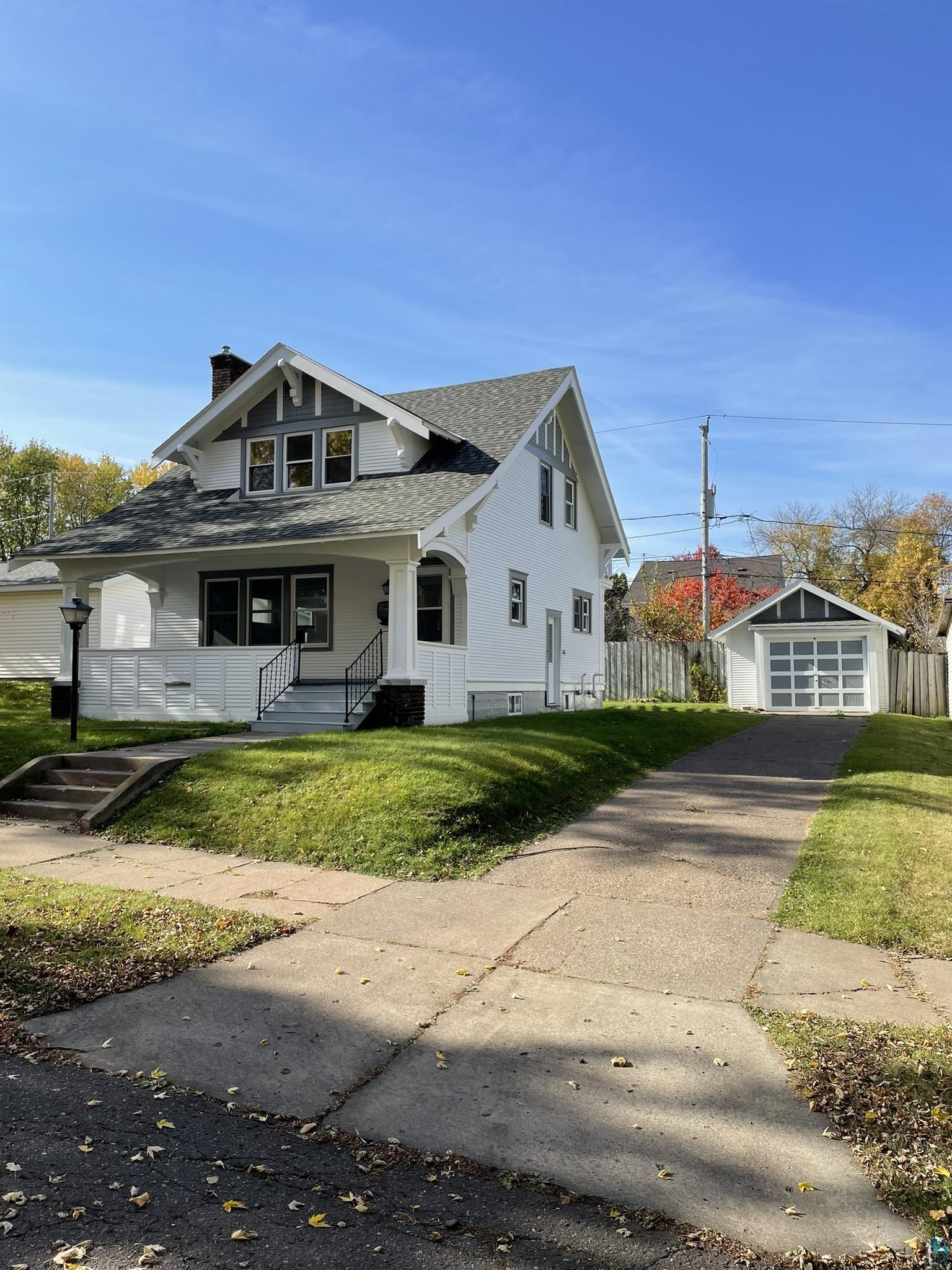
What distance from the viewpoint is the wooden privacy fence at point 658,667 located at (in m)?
29.7

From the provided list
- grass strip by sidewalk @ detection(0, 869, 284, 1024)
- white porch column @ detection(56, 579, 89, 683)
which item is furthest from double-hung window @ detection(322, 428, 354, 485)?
grass strip by sidewalk @ detection(0, 869, 284, 1024)

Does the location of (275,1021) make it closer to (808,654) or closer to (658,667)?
(808,654)

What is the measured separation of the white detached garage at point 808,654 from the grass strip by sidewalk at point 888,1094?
2211 centimetres

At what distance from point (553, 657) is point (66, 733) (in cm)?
1083

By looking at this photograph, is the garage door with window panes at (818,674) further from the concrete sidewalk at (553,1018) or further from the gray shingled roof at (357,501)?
the concrete sidewalk at (553,1018)

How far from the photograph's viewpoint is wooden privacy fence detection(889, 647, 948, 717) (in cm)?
2539

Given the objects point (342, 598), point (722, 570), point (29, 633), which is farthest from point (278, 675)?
point (722, 570)

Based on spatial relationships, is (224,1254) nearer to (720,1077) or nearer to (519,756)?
(720,1077)

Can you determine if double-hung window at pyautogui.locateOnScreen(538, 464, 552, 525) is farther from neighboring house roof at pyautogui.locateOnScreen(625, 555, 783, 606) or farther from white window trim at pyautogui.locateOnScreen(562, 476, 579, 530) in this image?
neighboring house roof at pyautogui.locateOnScreen(625, 555, 783, 606)

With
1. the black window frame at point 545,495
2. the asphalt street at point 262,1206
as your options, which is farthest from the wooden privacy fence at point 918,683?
the asphalt street at point 262,1206

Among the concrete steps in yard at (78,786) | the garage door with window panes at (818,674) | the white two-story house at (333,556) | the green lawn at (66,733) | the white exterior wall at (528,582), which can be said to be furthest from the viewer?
the garage door with window panes at (818,674)

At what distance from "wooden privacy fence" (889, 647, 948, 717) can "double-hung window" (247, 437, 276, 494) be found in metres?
17.8

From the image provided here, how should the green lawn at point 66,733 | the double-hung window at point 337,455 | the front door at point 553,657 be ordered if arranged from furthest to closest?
the front door at point 553,657, the double-hung window at point 337,455, the green lawn at point 66,733

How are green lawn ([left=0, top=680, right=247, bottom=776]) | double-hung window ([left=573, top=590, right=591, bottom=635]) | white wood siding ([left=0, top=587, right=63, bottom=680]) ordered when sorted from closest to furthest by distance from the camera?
green lawn ([left=0, top=680, right=247, bottom=776]) → double-hung window ([left=573, top=590, right=591, bottom=635]) → white wood siding ([left=0, top=587, right=63, bottom=680])
